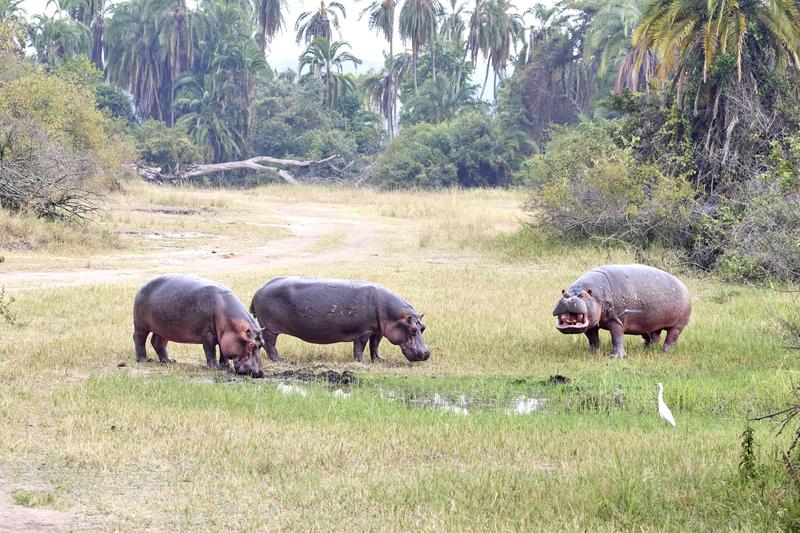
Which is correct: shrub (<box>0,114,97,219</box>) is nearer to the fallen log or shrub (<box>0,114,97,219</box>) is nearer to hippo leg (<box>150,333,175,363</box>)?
hippo leg (<box>150,333,175,363</box>)

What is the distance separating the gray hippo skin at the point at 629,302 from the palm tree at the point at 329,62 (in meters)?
55.4

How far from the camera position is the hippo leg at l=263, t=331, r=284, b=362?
10.8 m

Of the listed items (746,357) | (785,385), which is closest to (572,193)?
(746,357)

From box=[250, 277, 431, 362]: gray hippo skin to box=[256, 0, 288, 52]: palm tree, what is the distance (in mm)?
67071

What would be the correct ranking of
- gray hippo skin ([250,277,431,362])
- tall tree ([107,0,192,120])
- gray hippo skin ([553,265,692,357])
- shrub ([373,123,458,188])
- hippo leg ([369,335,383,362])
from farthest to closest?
tall tree ([107,0,192,120]), shrub ([373,123,458,188]), gray hippo skin ([553,265,692,357]), hippo leg ([369,335,383,362]), gray hippo skin ([250,277,431,362])

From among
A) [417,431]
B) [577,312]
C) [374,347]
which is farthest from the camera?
[374,347]

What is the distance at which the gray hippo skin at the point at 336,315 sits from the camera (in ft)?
35.2

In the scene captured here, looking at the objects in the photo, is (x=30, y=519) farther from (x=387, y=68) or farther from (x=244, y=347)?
(x=387, y=68)

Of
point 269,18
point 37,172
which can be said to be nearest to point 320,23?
point 269,18

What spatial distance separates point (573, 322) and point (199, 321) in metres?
3.85

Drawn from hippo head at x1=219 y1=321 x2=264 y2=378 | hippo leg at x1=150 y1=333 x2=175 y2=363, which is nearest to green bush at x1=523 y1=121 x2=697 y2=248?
hippo leg at x1=150 y1=333 x2=175 y2=363

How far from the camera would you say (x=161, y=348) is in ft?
34.6

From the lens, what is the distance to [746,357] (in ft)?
35.5

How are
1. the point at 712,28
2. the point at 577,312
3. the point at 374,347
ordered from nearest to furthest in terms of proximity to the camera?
the point at 577,312, the point at 374,347, the point at 712,28
